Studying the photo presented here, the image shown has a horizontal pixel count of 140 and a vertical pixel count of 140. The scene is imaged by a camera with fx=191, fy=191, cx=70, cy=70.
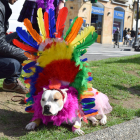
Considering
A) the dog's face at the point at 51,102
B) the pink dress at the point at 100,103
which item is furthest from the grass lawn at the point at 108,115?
the dog's face at the point at 51,102

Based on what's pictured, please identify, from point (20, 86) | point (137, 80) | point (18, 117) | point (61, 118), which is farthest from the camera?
point (137, 80)

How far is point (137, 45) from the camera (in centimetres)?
1505

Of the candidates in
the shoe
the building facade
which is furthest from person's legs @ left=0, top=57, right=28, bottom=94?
the building facade

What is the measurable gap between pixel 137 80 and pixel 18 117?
2757 millimetres

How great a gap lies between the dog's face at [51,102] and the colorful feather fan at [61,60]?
22 cm

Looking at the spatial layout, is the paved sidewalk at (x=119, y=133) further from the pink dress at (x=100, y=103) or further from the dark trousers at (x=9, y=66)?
the dark trousers at (x=9, y=66)

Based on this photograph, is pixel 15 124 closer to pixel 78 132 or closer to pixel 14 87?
pixel 78 132

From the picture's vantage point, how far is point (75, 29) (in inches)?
83.0

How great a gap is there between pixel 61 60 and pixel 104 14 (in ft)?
68.4

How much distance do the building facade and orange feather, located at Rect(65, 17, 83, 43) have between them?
633 inches

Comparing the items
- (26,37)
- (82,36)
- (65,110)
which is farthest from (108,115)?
(26,37)

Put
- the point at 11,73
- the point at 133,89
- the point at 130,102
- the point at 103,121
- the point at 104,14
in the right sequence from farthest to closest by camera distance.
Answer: the point at 104,14 → the point at 133,89 → the point at 130,102 → the point at 11,73 → the point at 103,121

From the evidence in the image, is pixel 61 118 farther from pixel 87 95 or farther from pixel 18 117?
pixel 18 117

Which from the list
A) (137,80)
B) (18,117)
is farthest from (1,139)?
(137,80)
